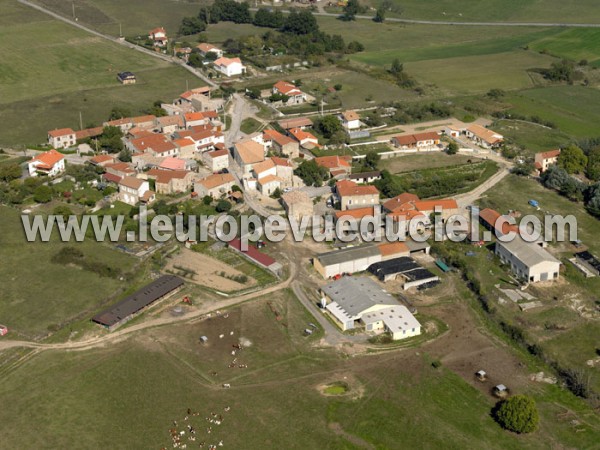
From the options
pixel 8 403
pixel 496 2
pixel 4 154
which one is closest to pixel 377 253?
pixel 8 403

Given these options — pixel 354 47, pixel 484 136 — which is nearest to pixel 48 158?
pixel 484 136

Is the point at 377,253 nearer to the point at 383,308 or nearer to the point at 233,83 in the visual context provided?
the point at 383,308

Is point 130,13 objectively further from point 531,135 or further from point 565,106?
point 531,135

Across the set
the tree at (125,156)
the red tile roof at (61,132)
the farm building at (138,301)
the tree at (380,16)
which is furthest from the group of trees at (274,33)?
the farm building at (138,301)

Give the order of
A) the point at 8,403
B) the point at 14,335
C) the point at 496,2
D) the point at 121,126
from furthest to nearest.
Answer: the point at 496,2 < the point at 121,126 < the point at 14,335 < the point at 8,403

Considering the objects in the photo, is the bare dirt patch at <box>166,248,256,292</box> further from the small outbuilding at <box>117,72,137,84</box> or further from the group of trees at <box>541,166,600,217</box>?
the small outbuilding at <box>117,72,137,84</box>

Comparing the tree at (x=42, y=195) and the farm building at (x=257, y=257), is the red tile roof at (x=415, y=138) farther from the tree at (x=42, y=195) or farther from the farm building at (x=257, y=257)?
the tree at (x=42, y=195)
